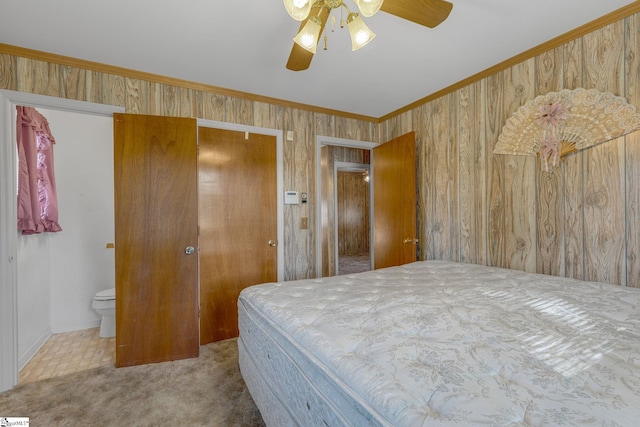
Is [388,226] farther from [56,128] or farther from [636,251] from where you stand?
[56,128]

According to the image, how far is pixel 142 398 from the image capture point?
5.99ft

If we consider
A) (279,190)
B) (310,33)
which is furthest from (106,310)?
(310,33)

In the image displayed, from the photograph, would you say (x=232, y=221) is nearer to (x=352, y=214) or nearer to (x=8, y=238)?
(x=8, y=238)

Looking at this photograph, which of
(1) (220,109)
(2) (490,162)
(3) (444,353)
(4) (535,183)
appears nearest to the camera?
(3) (444,353)

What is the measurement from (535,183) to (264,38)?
2311 mm

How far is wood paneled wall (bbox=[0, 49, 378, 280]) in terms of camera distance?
212 cm

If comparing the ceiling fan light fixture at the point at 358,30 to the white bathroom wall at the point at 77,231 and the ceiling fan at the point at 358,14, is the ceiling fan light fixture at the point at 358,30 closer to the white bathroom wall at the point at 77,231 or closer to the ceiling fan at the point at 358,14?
the ceiling fan at the point at 358,14

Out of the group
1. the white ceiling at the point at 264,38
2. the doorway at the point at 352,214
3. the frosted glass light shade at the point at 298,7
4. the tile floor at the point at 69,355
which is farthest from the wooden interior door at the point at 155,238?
the doorway at the point at 352,214

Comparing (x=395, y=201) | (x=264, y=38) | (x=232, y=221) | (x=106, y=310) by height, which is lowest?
(x=106, y=310)

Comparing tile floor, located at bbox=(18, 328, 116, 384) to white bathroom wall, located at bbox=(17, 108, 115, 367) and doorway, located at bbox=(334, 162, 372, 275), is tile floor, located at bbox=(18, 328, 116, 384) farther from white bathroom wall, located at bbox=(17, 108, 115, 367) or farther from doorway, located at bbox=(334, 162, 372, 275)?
doorway, located at bbox=(334, 162, 372, 275)

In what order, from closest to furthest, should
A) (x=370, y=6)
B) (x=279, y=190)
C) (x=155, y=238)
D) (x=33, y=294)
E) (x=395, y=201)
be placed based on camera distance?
(x=370, y=6), (x=155, y=238), (x=33, y=294), (x=279, y=190), (x=395, y=201)

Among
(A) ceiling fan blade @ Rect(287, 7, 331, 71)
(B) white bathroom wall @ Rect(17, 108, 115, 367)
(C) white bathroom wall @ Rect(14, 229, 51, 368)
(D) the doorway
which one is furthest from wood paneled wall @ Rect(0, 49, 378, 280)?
(D) the doorway

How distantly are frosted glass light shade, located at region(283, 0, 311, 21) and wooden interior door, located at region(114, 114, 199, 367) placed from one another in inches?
60.9

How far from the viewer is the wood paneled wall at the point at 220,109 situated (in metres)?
2.12
